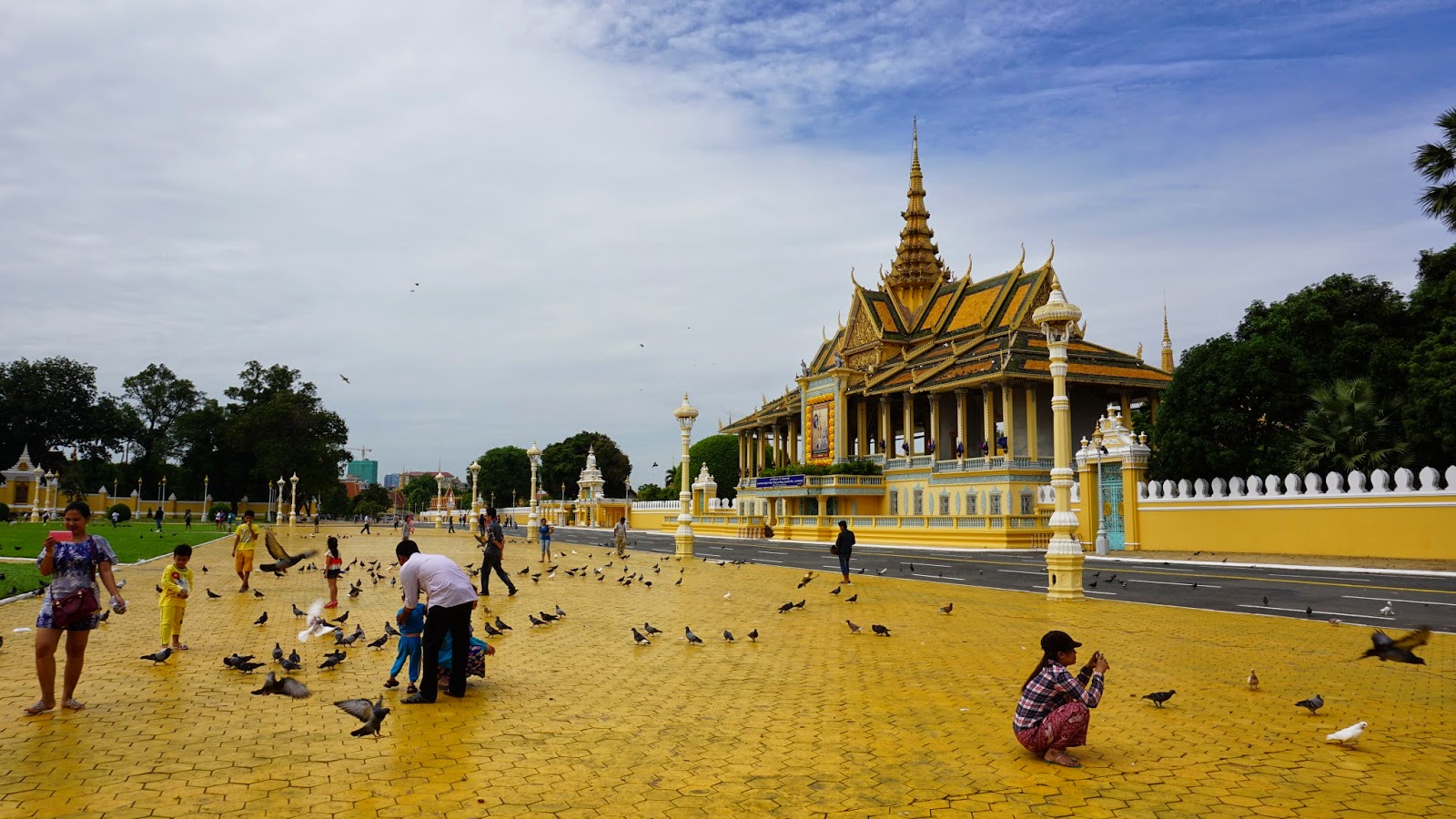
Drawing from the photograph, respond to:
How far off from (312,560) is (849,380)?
3478 cm

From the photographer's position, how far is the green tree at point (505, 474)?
117m

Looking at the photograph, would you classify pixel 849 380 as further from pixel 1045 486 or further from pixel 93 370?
pixel 93 370

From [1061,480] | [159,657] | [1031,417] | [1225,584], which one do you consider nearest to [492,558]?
[159,657]

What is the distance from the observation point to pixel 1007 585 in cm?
1909

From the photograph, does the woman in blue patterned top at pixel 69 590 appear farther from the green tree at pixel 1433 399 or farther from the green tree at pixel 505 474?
the green tree at pixel 505 474

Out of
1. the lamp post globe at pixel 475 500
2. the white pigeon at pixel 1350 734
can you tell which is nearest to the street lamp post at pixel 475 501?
the lamp post globe at pixel 475 500

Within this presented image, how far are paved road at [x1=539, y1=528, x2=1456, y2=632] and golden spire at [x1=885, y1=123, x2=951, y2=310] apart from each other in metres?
32.6

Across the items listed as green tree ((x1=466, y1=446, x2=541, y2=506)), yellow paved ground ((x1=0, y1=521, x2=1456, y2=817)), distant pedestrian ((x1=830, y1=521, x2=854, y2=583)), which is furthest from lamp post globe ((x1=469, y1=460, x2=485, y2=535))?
green tree ((x1=466, y1=446, x2=541, y2=506))

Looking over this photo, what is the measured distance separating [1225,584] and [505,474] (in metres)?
106

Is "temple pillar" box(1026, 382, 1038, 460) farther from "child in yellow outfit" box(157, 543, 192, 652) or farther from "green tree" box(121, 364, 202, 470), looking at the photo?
"green tree" box(121, 364, 202, 470)

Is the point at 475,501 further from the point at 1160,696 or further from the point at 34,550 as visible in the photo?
the point at 1160,696

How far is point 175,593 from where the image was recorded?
31.5ft

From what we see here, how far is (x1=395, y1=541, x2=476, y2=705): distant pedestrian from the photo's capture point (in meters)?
7.28

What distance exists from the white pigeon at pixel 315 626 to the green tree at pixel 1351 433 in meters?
27.1
